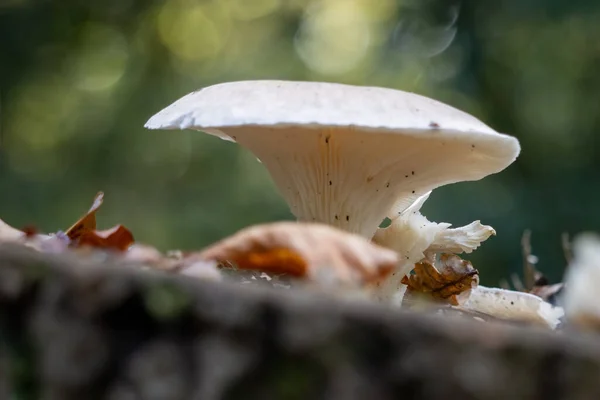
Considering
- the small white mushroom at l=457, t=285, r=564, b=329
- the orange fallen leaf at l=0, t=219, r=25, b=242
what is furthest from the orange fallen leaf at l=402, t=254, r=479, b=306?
the orange fallen leaf at l=0, t=219, r=25, b=242

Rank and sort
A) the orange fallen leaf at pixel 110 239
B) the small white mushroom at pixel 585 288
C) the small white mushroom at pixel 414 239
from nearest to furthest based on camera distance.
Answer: the small white mushroom at pixel 585 288
the orange fallen leaf at pixel 110 239
the small white mushroom at pixel 414 239

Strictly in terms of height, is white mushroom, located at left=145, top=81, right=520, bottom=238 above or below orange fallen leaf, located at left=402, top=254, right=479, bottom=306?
above

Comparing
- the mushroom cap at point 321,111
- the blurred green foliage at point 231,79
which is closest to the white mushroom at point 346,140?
the mushroom cap at point 321,111

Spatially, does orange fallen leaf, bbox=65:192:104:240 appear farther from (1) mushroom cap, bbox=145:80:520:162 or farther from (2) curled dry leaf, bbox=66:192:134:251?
(1) mushroom cap, bbox=145:80:520:162

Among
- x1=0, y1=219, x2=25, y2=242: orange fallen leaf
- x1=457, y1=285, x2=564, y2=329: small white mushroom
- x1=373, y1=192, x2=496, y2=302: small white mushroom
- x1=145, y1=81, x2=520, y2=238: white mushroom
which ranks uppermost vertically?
x1=145, y1=81, x2=520, y2=238: white mushroom

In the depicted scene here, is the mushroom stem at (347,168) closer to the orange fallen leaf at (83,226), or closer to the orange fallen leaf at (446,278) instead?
the orange fallen leaf at (446,278)

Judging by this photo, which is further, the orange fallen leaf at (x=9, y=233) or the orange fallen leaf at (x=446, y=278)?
the orange fallen leaf at (x=446, y=278)

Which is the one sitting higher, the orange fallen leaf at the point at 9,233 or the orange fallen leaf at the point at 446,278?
the orange fallen leaf at the point at 9,233

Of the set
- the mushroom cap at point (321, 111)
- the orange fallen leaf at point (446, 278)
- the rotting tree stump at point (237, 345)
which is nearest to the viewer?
the rotting tree stump at point (237, 345)
